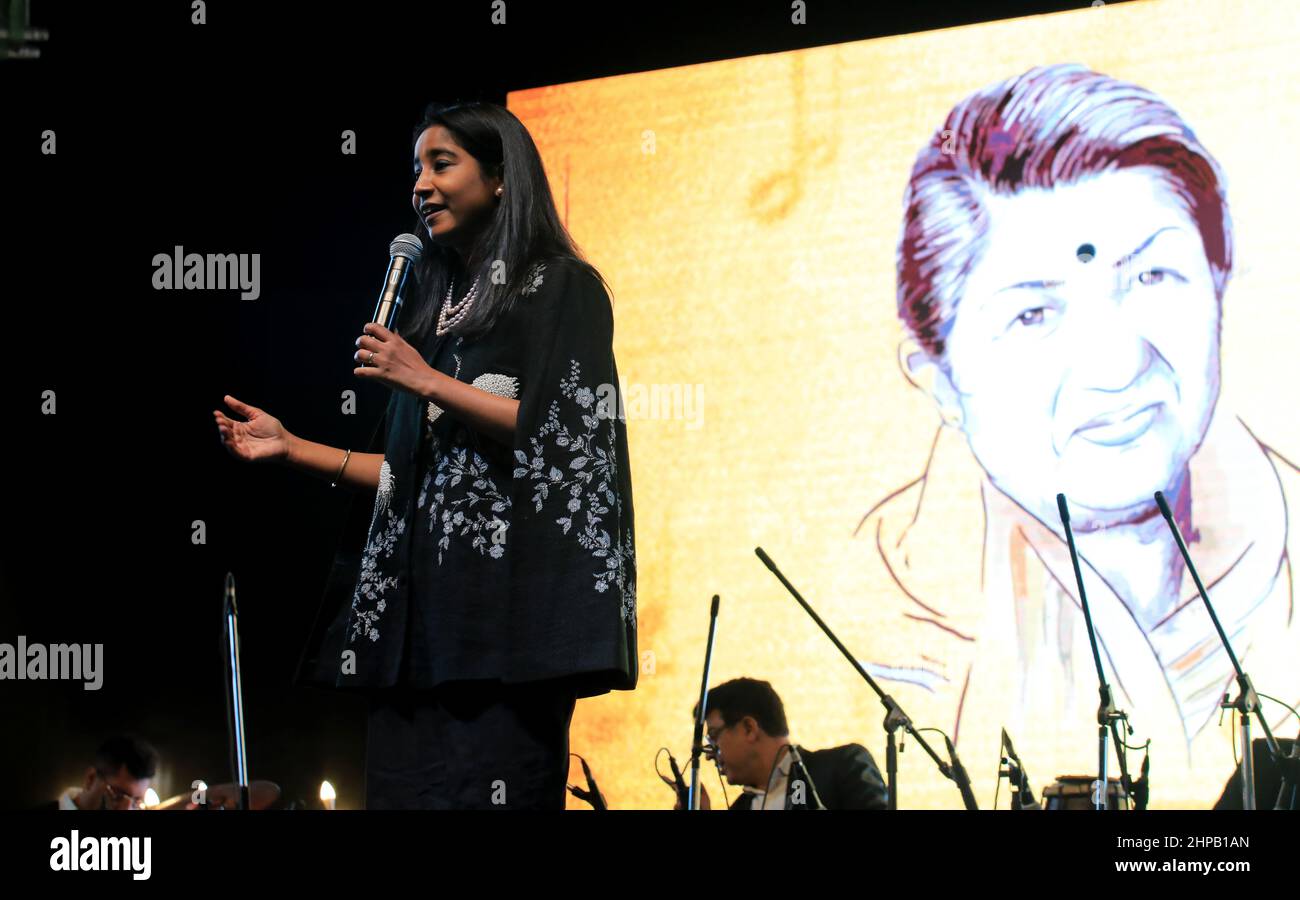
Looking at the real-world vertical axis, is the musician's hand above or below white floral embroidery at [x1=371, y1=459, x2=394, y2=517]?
above

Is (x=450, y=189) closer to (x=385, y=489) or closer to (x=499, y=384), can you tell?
(x=499, y=384)

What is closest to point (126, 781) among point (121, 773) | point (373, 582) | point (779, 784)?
point (121, 773)

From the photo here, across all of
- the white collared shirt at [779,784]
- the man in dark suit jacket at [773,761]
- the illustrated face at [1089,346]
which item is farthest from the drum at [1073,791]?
the illustrated face at [1089,346]

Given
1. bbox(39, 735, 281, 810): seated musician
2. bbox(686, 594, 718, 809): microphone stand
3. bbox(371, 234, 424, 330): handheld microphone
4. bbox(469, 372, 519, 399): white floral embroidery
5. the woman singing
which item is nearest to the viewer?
the woman singing

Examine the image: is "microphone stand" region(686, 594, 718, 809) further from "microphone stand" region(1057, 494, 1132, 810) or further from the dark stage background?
the dark stage background

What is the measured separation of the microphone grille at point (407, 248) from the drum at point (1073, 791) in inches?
68.9

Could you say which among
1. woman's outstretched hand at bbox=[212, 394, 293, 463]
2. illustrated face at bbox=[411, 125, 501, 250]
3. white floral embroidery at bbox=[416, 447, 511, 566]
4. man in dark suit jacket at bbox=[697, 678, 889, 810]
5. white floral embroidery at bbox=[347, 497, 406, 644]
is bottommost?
man in dark suit jacket at bbox=[697, 678, 889, 810]

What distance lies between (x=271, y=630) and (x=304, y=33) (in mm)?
1766

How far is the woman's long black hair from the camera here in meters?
1.59

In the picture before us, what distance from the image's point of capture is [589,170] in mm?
3785

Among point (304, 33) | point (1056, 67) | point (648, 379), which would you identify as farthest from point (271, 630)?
point (1056, 67)

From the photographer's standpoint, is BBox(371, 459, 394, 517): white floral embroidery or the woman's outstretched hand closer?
BBox(371, 459, 394, 517): white floral embroidery

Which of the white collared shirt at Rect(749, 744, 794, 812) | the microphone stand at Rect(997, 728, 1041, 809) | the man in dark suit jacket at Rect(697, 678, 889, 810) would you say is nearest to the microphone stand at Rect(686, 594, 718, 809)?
the man in dark suit jacket at Rect(697, 678, 889, 810)
